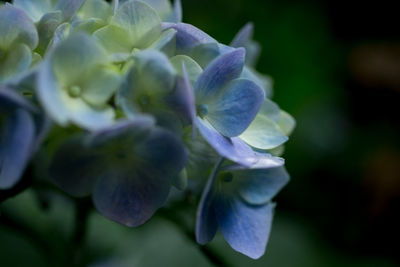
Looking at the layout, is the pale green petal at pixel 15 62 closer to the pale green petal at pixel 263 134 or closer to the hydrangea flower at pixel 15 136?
the hydrangea flower at pixel 15 136

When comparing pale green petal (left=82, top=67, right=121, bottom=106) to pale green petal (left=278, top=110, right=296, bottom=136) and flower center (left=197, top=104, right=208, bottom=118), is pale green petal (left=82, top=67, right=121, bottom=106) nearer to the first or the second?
flower center (left=197, top=104, right=208, bottom=118)

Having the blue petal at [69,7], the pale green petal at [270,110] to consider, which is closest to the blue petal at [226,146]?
the pale green petal at [270,110]

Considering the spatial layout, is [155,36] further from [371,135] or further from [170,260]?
[371,135]

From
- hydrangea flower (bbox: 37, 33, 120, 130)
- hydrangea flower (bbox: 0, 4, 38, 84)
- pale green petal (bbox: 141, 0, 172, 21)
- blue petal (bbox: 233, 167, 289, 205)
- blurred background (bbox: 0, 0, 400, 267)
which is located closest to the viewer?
hydrangea flower (bbox: 37, 33, 120, 130)

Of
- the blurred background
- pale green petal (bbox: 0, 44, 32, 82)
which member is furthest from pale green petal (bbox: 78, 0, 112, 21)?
the blurred background

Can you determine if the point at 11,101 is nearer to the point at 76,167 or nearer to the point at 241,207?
the point at 76,167

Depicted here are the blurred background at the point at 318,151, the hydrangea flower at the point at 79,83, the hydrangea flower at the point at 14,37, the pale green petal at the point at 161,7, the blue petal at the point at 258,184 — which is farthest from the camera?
the blurred background at the point at 318,151

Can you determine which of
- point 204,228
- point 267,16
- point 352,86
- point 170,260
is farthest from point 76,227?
point 352,86
